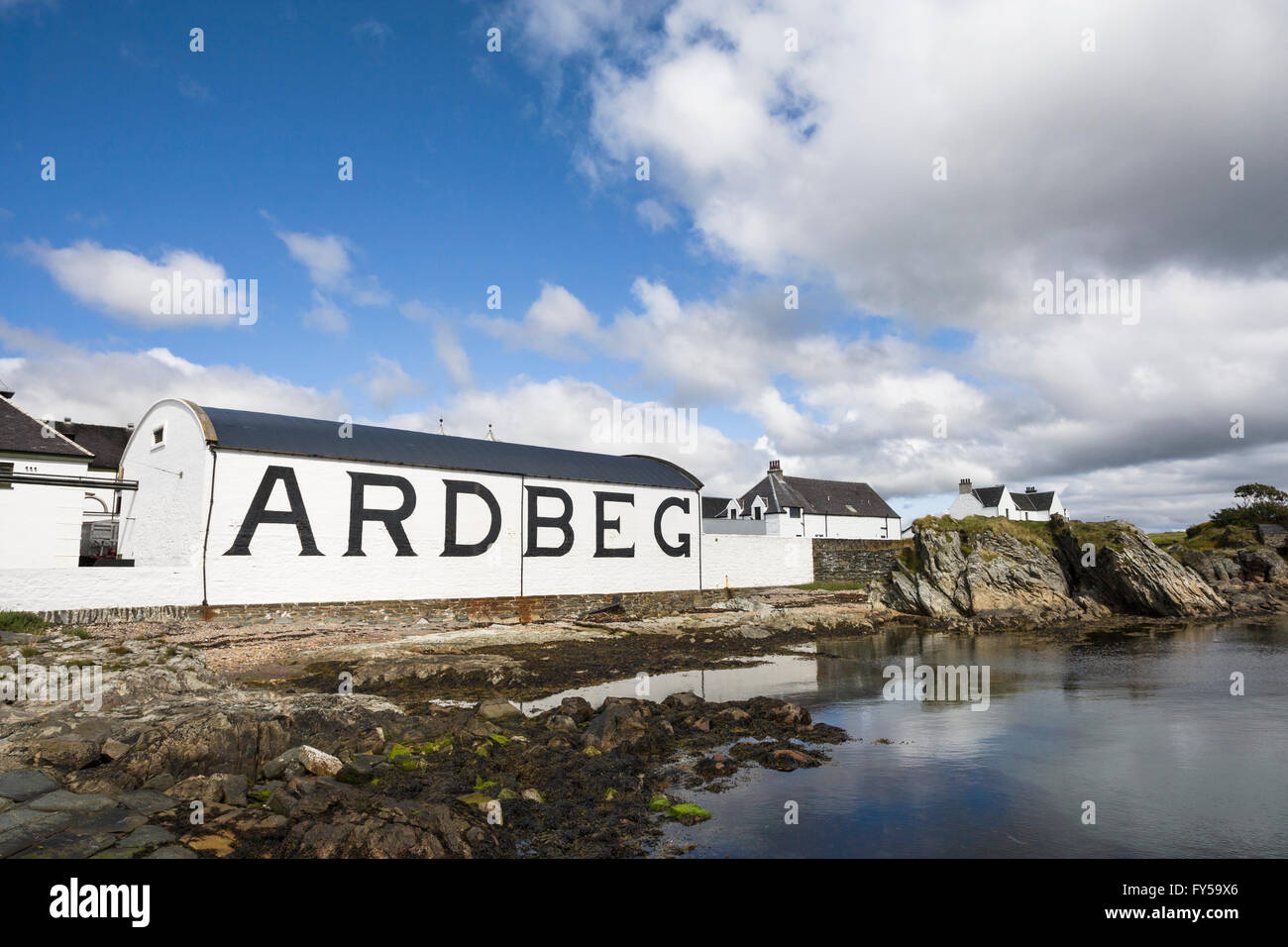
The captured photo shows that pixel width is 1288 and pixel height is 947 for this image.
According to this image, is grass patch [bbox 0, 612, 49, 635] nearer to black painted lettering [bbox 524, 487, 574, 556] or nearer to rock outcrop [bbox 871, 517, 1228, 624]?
black painted lettering [bbox 524, 487, 574, 556]

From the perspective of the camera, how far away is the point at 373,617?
1093 inches

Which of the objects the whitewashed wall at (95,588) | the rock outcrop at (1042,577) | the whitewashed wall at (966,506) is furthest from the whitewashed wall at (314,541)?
the whitewashed wall at (966,506)

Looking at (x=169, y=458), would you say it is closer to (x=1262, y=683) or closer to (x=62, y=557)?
(x=62, y=557)

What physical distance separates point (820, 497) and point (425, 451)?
4578 centimetres

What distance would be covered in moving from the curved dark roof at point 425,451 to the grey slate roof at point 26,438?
9.49m

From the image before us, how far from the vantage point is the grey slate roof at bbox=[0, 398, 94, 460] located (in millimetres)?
29781

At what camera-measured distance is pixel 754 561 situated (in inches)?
Result: 1727

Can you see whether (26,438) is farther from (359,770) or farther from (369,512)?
(359,770)

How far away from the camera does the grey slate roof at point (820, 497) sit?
62.8m

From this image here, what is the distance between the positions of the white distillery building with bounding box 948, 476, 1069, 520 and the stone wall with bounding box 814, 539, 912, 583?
3254 cm

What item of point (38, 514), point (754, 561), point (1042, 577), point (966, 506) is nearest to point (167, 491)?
point (38, 514)

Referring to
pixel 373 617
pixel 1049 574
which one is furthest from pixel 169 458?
pixel 1049 574

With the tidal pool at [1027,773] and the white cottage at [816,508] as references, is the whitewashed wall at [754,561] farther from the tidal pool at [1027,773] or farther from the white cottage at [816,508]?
the tidal pool at [1027,773]
